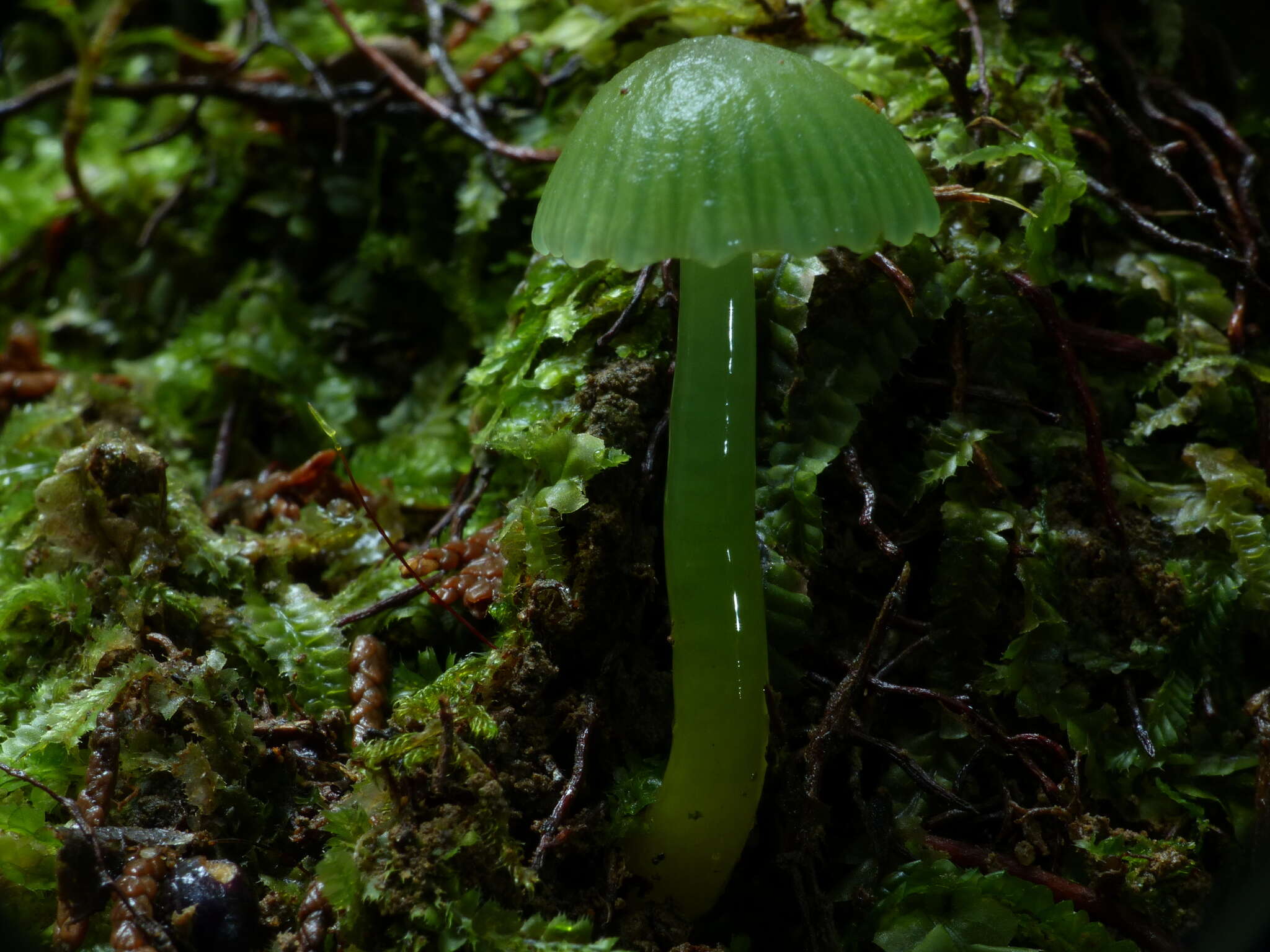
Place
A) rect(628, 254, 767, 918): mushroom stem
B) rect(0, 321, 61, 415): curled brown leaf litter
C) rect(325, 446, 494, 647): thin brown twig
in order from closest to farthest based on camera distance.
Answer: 1. rect(628, 254, 767, 918): mushroom stem
2. rect(325, 446, 494, 647): thin brown twig
3. rect(0, 321, 61, 415): curled brown leaf litter

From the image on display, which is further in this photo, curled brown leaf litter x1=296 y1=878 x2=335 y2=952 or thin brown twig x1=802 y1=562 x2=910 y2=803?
thin brown twig x1=802 y1=562 x2=910 y2=803

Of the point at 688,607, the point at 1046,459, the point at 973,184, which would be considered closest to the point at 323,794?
the point at 688,607

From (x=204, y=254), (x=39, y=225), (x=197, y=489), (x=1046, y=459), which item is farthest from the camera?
(x=39, y=225)

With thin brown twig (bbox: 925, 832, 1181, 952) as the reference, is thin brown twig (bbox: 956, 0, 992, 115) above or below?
above

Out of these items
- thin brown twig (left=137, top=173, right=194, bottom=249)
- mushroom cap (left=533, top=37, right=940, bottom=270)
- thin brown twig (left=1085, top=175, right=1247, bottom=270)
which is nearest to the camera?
mushroom cap (left=533, top=37, right=940, bottom=270)

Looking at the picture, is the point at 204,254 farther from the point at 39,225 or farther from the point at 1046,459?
the point at 1046,459

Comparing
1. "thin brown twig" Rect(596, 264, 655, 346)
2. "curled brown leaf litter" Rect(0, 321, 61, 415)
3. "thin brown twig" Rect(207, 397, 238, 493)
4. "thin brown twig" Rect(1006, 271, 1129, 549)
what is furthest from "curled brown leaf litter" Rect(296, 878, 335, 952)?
"curled brown leaf litter" Rect(0, 321, 61, 415)

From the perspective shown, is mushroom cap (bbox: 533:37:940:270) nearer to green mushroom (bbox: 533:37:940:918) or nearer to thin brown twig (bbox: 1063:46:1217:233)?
green mushroom (bbox: 533:37:940:918)
